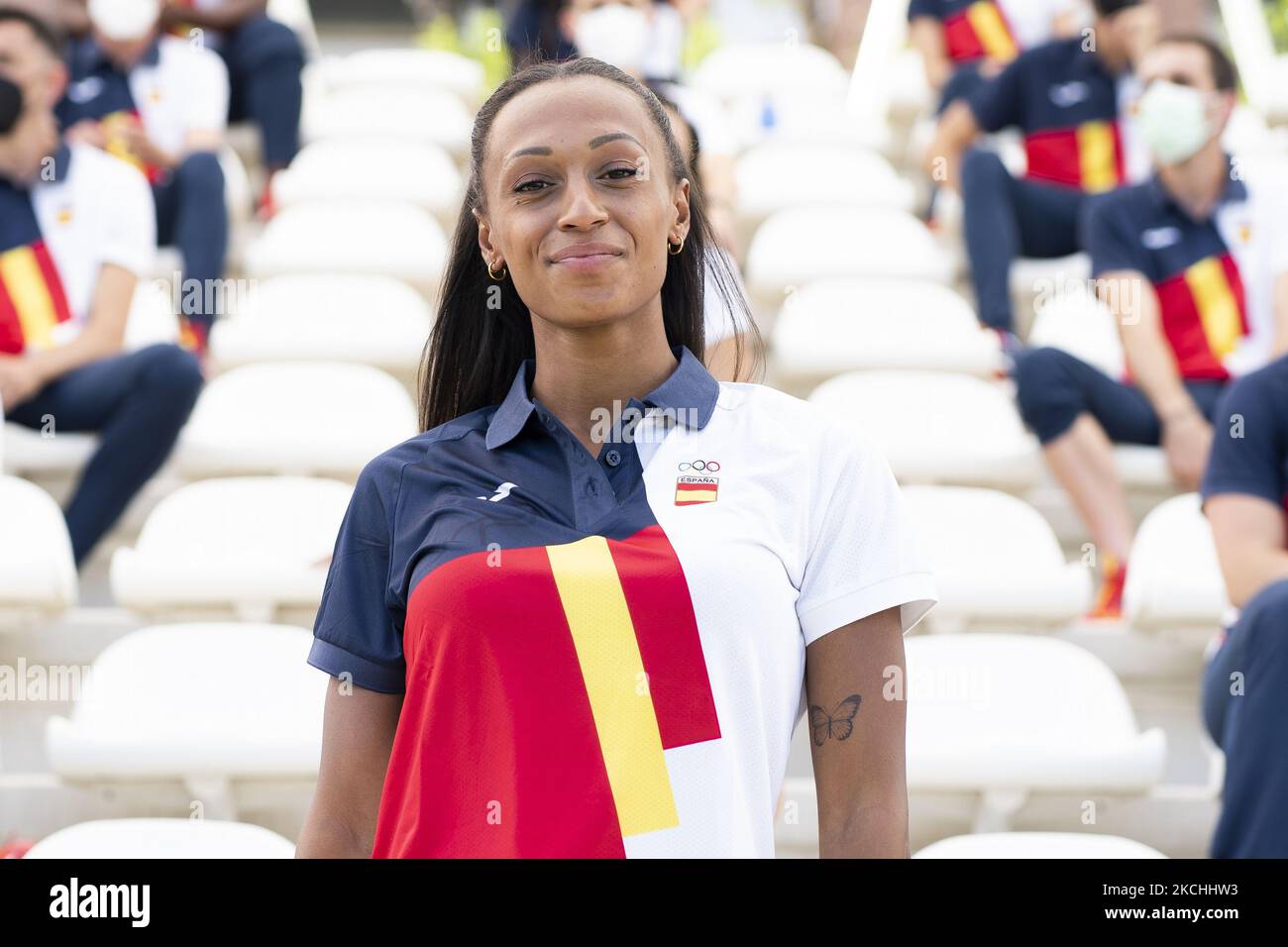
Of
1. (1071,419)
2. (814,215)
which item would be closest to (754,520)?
(1071,419)

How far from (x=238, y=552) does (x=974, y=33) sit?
3.21 meters

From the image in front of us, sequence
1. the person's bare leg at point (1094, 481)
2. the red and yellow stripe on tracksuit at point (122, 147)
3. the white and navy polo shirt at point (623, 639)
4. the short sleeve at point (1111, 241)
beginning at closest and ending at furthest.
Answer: the white and navy polo shirt at point (623, 639) → the person's bare leg at point (1094, 481) → the short sleeve at point (1111, 241) → the red and yellow stripe on tracksuit at point (122, 147)

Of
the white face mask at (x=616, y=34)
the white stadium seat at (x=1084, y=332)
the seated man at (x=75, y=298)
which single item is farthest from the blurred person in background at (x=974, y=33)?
the seated man at (x=75, y=298)

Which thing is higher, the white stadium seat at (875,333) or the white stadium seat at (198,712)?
the white stadium seat at (875,333)

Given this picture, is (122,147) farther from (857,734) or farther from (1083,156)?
(857,734)

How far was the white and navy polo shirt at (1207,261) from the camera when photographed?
11.5 feet

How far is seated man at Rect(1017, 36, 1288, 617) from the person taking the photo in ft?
10.6

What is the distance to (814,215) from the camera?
4.07 metres

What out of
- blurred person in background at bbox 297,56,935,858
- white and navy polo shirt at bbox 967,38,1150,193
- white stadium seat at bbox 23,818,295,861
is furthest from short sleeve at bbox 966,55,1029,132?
blurred person in background at bbox 297,56,935,858

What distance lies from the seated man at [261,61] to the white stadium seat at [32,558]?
7.14 feet

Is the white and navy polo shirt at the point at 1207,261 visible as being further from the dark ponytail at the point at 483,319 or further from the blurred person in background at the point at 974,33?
the dark ponytail at the point at 483,319

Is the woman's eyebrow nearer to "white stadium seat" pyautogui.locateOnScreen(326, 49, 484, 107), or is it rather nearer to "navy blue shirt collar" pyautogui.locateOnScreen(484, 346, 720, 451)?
"navy blue shirt collar" pyautogui.locateOnScreen(484, 346, 720, 451)

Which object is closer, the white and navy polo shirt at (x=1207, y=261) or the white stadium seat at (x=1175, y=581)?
the white stadium seat at (x=1175, y=581)
